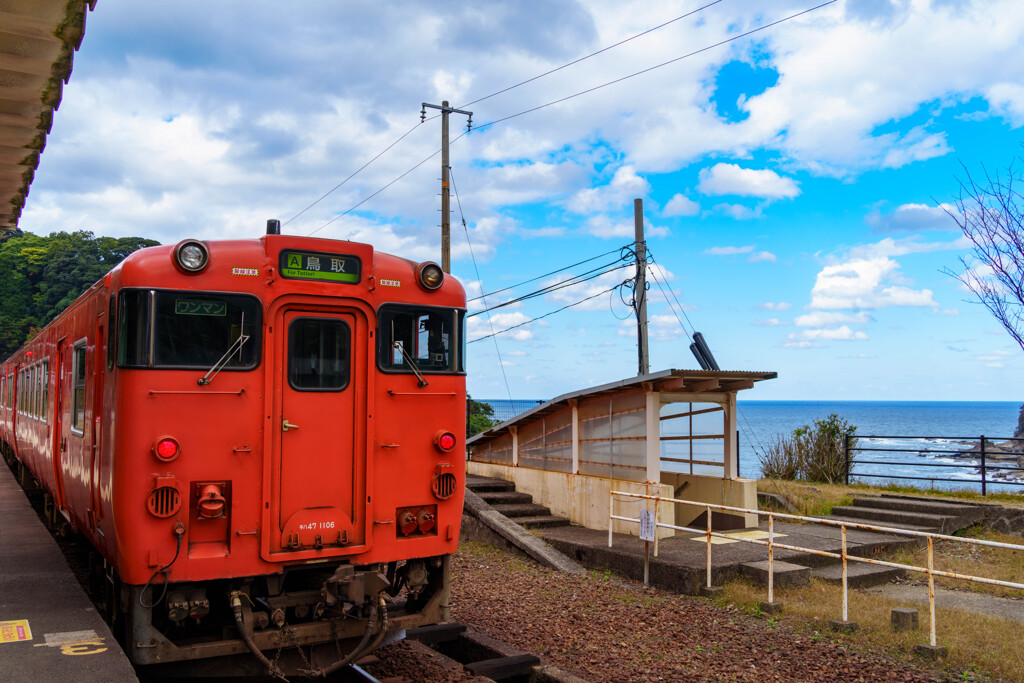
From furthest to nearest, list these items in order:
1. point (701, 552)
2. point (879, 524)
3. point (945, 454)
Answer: point (945, 454) → point (879, 524) → point (701, 552)

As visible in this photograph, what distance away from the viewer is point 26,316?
61625 mm

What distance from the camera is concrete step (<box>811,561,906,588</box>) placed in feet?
32.7

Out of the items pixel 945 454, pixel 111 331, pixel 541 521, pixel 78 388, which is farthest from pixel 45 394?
pixel 945 454

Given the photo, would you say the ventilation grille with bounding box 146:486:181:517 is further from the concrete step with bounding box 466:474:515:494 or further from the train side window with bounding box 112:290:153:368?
the concrete step with bounding box 466:474:515:494

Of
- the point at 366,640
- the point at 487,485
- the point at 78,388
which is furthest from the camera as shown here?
the point at 487,485

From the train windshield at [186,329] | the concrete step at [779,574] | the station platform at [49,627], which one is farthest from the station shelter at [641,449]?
the station platform at [49,627]

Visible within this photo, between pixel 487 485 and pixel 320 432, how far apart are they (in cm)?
1018

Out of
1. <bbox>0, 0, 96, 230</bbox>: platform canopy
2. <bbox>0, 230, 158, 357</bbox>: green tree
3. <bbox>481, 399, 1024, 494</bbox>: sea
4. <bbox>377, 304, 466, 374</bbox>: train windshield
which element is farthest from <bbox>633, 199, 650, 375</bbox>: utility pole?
<bbox>0, 230, 158, 357</bbox>: green tree

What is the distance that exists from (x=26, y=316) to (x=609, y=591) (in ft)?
213

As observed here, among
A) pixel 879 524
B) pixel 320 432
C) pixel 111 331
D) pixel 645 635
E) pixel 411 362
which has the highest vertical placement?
pixel 111 331

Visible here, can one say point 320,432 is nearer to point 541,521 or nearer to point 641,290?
point 541,521

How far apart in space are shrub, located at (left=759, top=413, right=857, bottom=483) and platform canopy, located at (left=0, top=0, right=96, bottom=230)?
17126mm

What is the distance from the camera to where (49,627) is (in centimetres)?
588

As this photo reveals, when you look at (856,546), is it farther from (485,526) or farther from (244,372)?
(244,372)
